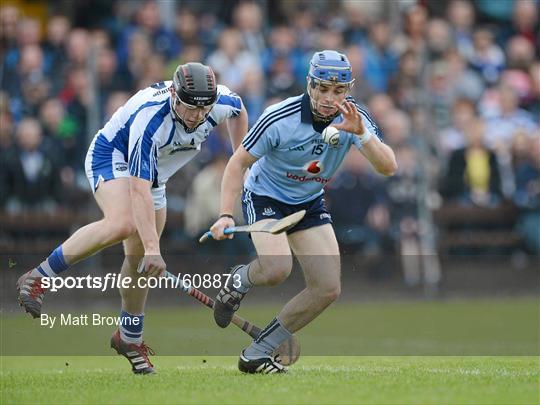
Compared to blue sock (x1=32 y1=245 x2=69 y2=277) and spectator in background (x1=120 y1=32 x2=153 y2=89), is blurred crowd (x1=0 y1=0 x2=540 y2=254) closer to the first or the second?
spectator in background (x1=120 y1=32 x2=153 y2=89)

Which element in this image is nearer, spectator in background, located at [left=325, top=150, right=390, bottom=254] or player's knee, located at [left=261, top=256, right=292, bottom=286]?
player's knee, located at [left=261, top=256, right=292, bottom=286]

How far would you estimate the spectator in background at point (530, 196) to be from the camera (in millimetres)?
17312

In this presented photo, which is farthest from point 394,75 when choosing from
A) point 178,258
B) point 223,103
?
point 223,103

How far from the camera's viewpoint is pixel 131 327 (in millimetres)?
10211

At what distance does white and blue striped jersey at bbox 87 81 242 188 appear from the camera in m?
9.58

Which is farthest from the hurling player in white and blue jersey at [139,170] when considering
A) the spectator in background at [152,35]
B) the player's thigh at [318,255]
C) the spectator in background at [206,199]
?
the spectator in background at [152,35]

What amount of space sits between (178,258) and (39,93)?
108 inches

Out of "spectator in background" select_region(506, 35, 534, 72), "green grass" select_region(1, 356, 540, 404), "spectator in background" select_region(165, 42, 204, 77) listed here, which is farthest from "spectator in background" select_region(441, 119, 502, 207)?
"green grass" select_region(1, 356, 540, 404)

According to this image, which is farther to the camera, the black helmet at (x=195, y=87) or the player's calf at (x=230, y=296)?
the player's calf at (x=230, y=296)

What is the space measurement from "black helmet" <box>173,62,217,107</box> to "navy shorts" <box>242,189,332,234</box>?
0.89 m

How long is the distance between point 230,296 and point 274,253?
0.58 m

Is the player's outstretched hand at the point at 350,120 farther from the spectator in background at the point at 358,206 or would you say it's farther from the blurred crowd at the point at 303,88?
the spectator in background at the point at 358,206

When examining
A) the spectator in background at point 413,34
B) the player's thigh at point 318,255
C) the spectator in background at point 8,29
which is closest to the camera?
the player's thigh at point 318,255

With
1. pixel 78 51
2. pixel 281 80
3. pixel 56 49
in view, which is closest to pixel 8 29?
pixel 56 49
